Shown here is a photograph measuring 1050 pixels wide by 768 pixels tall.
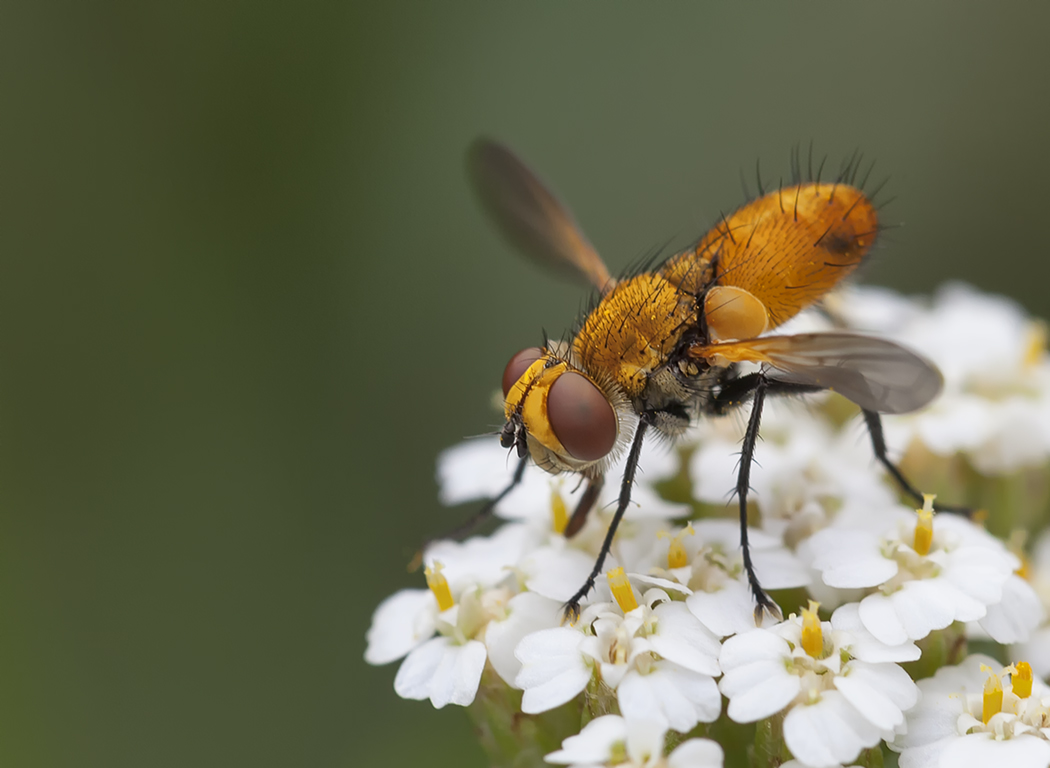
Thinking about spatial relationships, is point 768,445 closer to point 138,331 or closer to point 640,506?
point 640,506

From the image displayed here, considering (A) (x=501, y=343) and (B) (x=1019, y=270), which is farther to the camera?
(B) (x=1019, y=270)

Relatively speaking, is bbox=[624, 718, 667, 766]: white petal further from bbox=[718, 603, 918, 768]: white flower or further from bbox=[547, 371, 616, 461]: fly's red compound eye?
bbox=[547, 371, 616, 461]: fly's red compound eye

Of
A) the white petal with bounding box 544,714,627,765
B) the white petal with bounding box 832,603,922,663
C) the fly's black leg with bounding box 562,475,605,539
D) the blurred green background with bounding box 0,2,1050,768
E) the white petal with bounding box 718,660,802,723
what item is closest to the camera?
the white petal with bounding box 544,714,627,765

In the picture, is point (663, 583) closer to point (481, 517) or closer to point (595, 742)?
point (595, 742)

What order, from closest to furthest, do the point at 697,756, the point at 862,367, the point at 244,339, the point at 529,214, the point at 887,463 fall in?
the point at 697,756 < the point at 862,367 < the point at 887,463 < the point at 529,214 < the point at 244,339

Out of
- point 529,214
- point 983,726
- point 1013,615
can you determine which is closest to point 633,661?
point 983,726

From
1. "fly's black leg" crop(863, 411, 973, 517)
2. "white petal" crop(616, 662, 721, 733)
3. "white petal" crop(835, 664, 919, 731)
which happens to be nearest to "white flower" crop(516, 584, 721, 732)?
"white petal" crop(616, 662, 721, 733)

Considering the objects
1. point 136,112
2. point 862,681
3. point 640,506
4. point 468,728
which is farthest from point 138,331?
point 862,681

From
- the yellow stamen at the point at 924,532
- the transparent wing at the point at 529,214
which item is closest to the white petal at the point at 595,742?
the yellow stamen at the point at 924,532
